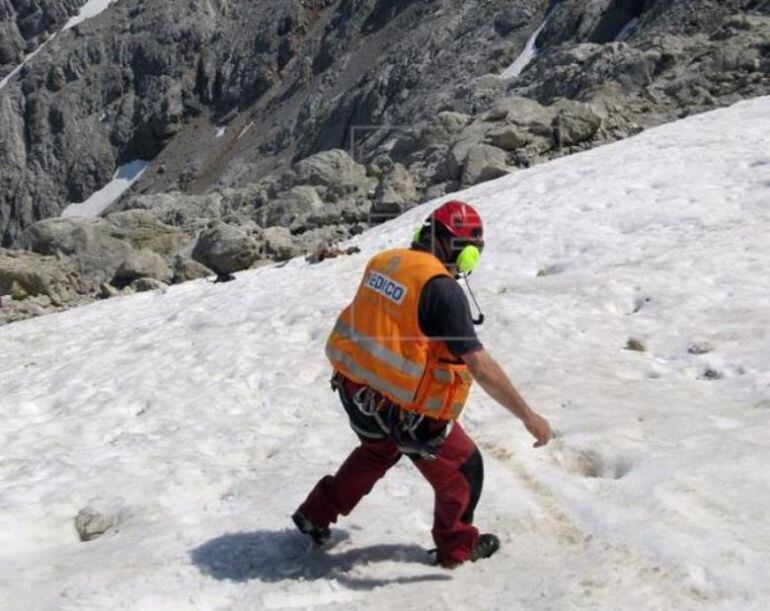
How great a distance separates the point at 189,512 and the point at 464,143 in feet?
67.9

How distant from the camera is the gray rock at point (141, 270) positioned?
2200cm

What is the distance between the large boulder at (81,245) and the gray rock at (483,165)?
973 centimetres

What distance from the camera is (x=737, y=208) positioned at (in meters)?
14.6

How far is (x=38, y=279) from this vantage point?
71.4 ft

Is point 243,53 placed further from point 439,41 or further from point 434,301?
point 434,301

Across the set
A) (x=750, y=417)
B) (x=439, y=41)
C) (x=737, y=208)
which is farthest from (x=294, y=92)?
(x=750, y=417)

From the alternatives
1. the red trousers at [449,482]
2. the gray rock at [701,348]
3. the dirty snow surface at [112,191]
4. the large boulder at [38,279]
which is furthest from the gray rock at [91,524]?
the dirty snow surface at [112,191]

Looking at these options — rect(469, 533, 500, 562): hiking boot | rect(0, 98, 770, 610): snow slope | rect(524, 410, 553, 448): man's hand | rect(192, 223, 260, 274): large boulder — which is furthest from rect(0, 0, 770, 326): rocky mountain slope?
rect(524, 410, 553, 448): man's hand

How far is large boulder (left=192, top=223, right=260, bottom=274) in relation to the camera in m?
21.6

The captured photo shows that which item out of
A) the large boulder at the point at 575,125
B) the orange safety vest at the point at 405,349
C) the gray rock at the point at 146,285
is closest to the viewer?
the orange safety vest at the point at 405,349

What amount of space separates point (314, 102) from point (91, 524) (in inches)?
2754

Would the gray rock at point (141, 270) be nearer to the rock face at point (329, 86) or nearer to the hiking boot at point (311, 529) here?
the rock face at point (329, 86)

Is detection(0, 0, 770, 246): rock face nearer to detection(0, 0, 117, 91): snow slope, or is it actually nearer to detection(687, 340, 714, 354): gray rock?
detection(0, 0, 117, 91): snow slope

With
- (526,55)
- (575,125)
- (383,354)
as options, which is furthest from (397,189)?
(526,55)
